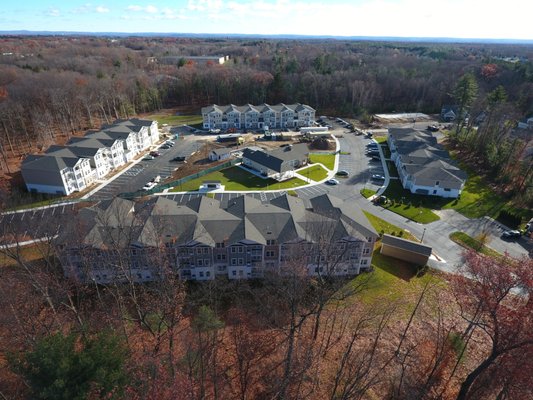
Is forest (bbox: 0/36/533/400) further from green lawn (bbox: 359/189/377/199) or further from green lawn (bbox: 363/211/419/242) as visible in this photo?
green lawn (bbox: 359/189/377/199)

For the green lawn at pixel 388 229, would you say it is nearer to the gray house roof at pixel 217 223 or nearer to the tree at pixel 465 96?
the gray house roof at pixel 217 223

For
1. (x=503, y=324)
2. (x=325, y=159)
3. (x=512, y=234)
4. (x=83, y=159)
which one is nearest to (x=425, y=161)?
(x=325, y=159)

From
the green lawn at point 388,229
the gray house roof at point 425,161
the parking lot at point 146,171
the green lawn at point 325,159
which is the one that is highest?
the gray house roof at point 425,161

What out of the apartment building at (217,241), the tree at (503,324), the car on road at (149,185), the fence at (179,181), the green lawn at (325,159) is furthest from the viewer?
the green lawn at (325,159)

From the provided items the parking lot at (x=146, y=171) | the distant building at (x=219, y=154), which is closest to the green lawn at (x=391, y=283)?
the distant building at (x=219, y=154)

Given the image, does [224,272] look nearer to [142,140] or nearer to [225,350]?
[225,350]
